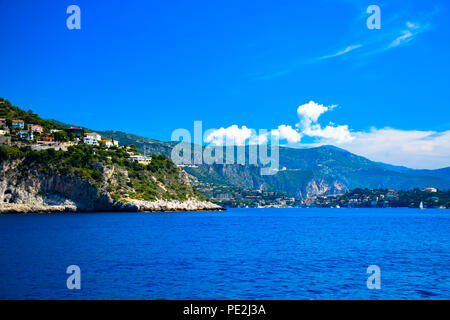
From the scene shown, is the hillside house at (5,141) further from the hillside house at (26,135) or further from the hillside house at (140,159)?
the hillside house at (140,159)

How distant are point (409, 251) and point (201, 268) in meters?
25.5

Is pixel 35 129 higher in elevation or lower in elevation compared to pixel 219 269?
higher

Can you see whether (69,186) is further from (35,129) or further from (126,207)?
(35,129)

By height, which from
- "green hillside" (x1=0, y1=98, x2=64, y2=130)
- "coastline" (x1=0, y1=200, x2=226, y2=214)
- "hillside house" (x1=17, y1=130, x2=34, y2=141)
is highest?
"green hillside" (x1=0, y1=98, x2=64, y2=130)

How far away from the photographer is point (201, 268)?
31.0 meters

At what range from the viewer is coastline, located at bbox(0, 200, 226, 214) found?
112m

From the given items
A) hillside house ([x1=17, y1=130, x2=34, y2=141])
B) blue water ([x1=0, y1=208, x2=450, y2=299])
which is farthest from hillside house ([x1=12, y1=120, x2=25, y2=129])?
blue water ([x1=0, y1=208, x2=450, y2=299])

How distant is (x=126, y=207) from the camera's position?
132375mm

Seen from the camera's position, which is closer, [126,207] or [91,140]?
[126,207]

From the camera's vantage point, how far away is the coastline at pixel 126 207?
112m

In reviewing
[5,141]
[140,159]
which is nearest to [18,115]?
[5,141]

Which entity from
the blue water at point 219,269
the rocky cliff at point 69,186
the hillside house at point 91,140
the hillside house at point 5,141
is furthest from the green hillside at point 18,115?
the blue water at point 219,269

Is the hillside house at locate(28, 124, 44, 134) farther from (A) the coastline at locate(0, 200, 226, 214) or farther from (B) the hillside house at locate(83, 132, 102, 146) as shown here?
(A) the coastline at locate(0, 200, 226, 214)
